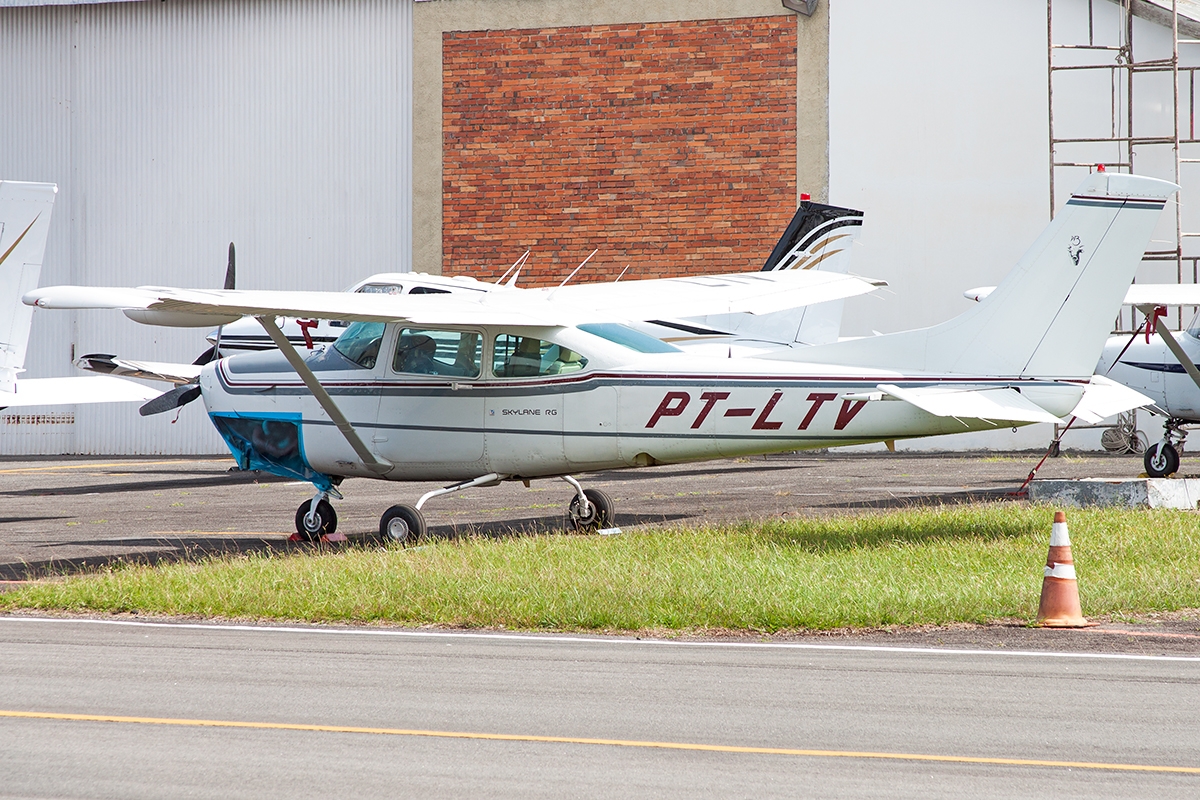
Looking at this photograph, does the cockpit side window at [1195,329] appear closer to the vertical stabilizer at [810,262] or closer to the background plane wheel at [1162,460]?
the background plane wheel at [1162,460]

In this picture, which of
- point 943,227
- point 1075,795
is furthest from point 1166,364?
point 1075,795

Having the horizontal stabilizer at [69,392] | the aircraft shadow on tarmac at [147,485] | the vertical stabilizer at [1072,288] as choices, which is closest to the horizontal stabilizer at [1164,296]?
the vertical stabilizer at [1072,288]

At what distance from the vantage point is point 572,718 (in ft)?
19.0

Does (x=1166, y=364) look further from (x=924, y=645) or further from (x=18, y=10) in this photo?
(x=18, y=10)

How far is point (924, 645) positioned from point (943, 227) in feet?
68.6

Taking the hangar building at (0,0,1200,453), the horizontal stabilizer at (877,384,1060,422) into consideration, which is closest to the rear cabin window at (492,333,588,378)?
the horizontal stabilizer at (877,384,1060,422)

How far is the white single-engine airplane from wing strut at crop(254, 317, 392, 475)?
2 cm

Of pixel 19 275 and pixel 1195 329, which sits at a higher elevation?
pixel 19 275

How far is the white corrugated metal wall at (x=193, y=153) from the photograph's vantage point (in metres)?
29.9

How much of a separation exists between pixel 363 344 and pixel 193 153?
66.4 ft

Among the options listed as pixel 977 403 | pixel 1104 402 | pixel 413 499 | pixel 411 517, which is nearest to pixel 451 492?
pixel 411 517

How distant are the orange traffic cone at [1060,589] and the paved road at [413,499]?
585cm

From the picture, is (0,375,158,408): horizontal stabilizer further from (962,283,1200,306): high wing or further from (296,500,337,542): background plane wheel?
(962,283,1200,306): high wing

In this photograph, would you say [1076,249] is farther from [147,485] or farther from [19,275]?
[147,485]
